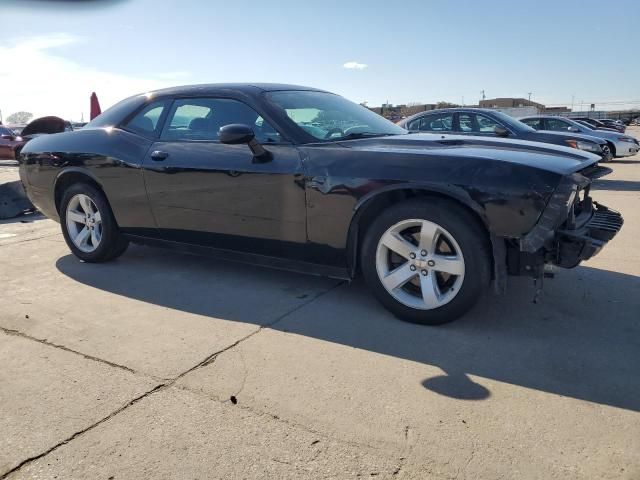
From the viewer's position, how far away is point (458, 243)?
9.87 ft

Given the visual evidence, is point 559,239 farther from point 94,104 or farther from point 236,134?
point 94,104

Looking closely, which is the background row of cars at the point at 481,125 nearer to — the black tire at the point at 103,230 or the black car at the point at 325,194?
the black car at the point at 325,194

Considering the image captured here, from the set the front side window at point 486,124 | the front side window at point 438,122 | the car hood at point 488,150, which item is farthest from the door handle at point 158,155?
the front side window at point 486,124

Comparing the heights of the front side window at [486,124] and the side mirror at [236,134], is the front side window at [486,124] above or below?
above

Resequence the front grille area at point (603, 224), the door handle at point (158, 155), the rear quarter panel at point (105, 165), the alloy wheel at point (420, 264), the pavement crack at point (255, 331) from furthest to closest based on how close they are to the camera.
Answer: the rear quarter panel at point (105, 165) < the door handle at point (158, 155) < the front grille area at point (603, 224) < the alloy wheel at point (420, 264) < the pavement crack at point (255, 331)

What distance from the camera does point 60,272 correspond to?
4.57 meters

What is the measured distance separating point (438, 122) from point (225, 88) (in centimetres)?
629

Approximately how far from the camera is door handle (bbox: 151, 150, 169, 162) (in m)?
4.07

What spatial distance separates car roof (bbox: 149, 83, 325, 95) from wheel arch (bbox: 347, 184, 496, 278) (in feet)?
4.30

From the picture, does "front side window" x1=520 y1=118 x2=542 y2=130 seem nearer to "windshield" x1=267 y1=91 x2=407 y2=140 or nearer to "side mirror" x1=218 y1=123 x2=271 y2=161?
"windshield" x1=267 y1=91 x2=407 y2=140

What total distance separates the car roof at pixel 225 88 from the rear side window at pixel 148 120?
0.13 m

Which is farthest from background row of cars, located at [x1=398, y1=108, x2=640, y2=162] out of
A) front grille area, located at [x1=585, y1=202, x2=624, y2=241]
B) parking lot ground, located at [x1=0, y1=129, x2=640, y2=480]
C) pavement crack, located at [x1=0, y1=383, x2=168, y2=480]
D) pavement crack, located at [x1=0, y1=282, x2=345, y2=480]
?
pavement crack, located at [x1=0, y1=383, x2=168, y2=480]

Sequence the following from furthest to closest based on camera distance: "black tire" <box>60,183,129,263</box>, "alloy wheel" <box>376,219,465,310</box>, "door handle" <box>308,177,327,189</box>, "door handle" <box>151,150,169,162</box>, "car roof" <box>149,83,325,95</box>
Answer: "black tire" <box>60,183,129,263</box> → "door handle" <box>151,150,169,162</box> → "car roof" <box>149,83,325,95</box> → "door handle" <box>308,177,327,189</box> → "alloy wheel" <box>376,219,465,310</box>

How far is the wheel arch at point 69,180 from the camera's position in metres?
4.57
